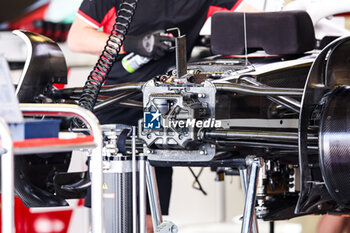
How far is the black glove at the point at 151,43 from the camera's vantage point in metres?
2.61

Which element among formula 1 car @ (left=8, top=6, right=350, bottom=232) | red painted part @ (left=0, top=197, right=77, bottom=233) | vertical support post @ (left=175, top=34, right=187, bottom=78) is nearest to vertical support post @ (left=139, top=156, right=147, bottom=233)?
formula 1 car @ (left=8, top=6, right=350, bottom=232)

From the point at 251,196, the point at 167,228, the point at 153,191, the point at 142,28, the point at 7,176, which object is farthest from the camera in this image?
the point at 142,28

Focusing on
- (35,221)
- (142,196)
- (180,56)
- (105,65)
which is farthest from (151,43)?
(35,221)

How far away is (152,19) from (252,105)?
2.62 feet

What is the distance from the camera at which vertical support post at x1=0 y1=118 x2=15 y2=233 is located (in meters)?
1.46

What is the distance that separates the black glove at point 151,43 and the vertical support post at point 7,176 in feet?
3.89

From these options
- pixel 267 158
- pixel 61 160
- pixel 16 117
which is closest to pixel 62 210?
pixel 61 160

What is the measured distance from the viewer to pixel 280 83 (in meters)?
2.54

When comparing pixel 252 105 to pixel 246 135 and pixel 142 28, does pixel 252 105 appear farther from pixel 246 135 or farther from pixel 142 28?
pixel 142 28

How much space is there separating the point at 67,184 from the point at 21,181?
0.19m

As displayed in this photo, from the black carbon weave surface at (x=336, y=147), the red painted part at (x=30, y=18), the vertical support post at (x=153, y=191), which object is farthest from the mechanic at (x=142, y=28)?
the red painted part at (x=30, y=18)

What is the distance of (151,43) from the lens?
2.60 metres

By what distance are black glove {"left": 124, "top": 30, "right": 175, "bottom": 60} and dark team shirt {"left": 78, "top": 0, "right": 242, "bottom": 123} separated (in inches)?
15.5

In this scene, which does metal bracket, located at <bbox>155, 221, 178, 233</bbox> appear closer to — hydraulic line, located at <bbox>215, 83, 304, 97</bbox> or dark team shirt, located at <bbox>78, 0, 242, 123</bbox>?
hydraulic line, located at <bbox>215, 83, 304, 97</bbox>
